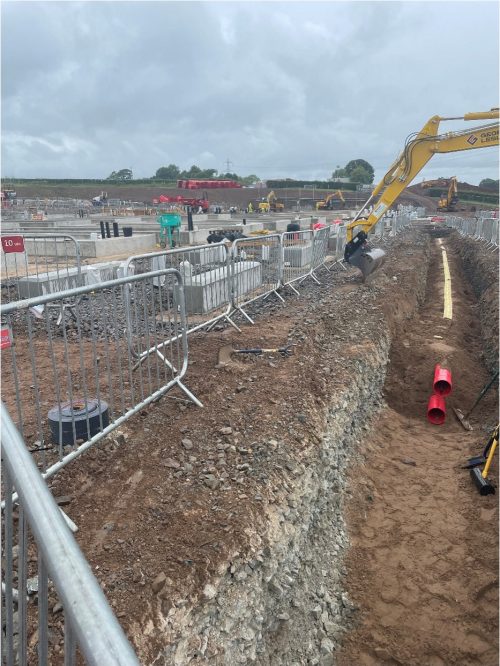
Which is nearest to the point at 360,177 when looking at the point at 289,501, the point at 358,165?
the point at 358,165

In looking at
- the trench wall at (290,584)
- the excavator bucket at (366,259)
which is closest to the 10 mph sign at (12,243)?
the trench wall at (290,584)

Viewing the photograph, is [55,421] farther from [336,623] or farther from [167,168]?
[167,168]

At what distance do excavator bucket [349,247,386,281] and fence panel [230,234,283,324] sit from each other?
11.9ft

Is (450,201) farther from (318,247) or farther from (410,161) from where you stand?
(318,247)

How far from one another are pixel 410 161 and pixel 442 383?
7713 mm

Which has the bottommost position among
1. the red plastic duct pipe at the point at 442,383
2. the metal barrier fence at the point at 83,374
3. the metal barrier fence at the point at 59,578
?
the red plastic duct pipe at the point at 442,383

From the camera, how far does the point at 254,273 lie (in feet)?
29.4

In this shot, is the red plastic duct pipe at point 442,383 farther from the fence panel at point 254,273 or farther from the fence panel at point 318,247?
the fence panel at point 318,247

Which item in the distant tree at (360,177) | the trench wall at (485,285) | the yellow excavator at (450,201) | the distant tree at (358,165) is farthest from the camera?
the distant tree at (358,165)

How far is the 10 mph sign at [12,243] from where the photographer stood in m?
8.99

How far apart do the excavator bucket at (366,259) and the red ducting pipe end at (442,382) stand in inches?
224

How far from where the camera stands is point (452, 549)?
15.5 ft

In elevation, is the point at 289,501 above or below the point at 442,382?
above

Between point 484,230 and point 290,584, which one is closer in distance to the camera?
point 290,584
